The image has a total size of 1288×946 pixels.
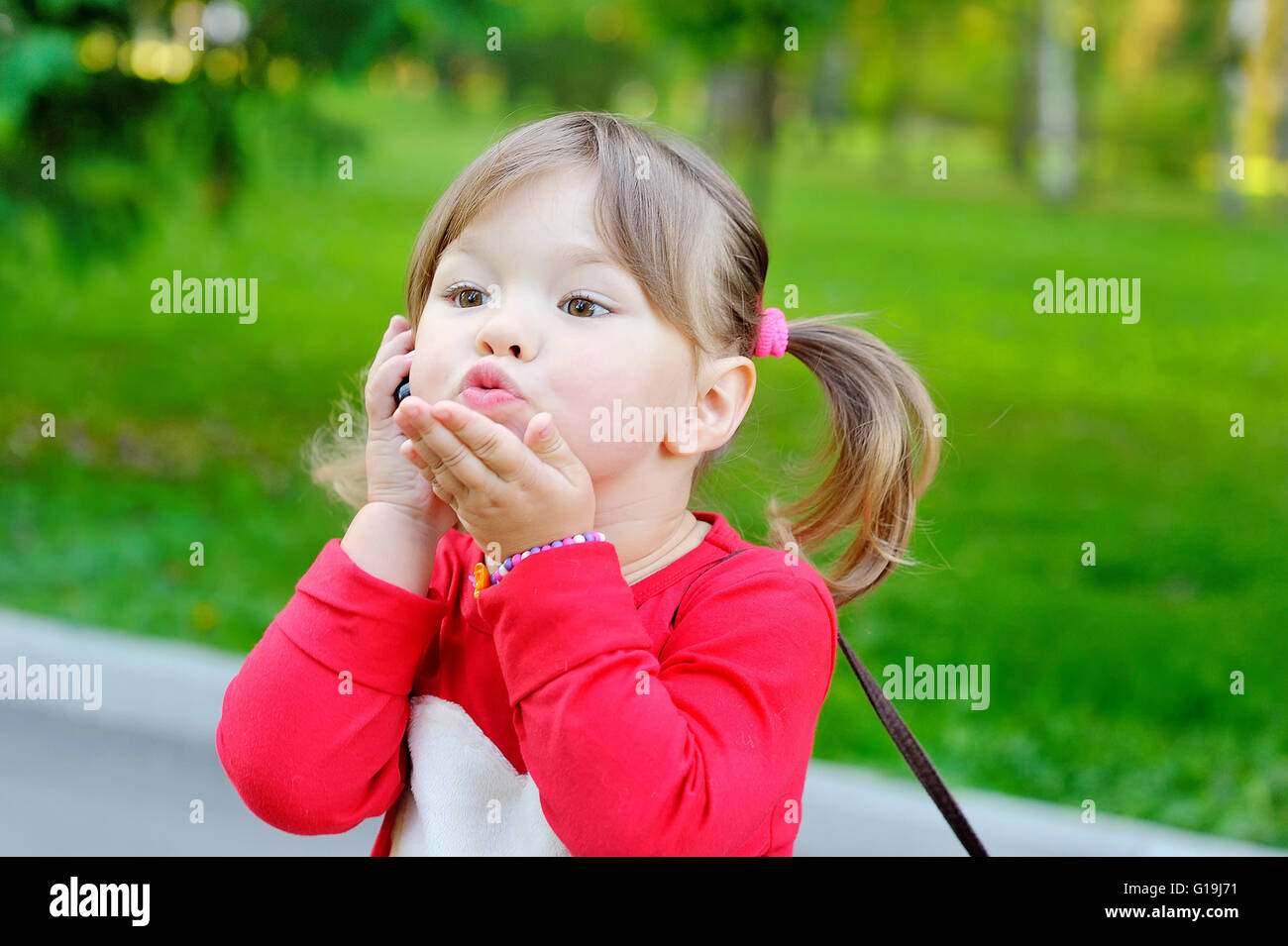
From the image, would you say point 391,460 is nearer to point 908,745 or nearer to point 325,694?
point 325,694

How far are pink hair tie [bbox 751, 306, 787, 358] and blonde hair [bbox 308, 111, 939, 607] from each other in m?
0.01

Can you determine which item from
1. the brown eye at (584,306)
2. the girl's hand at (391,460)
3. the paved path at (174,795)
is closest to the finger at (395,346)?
the girl's hand at (391,460)

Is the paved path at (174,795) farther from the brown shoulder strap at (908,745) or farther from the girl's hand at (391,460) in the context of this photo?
the girl's hand at (391,460)

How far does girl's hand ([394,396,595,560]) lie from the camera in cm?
129

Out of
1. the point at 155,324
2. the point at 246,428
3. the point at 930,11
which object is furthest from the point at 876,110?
the point at 246,428

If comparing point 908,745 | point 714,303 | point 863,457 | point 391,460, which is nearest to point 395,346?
point 391,460

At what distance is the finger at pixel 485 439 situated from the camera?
1289mm

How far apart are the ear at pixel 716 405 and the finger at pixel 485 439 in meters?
0.24

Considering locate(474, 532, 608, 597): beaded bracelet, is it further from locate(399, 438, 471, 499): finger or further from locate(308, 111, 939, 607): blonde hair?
locate(308, 111, 939, 607): blonde hair

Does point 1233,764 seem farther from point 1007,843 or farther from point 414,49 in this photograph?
point 414,49

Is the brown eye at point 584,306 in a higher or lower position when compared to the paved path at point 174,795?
higher

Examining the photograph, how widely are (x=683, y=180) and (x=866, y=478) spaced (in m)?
0.48

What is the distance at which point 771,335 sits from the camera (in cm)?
170

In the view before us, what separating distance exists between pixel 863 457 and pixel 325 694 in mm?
764
